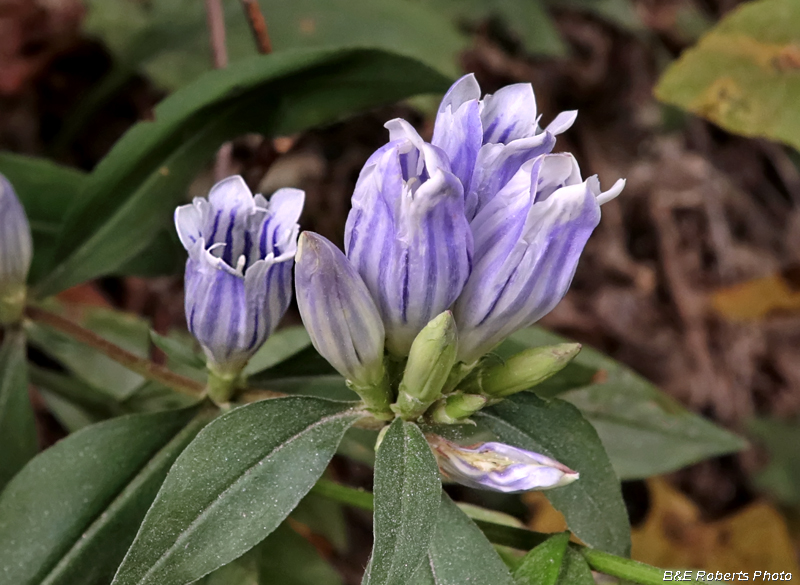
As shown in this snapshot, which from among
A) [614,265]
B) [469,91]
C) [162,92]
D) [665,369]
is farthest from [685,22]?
[469,91]

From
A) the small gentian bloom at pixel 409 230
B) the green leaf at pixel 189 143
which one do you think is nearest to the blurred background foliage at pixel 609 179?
the green leaf at pixel 189 143

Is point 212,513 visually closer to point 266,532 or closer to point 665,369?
point 266,532

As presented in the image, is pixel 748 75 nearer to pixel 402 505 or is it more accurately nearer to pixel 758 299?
pixel 758 299

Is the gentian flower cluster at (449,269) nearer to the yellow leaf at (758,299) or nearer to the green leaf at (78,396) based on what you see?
the green leaf at (78,396)

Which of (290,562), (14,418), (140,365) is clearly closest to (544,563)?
(290,562)

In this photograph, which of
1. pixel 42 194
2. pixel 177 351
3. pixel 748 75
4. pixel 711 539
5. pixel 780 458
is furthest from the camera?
pixel 780 458

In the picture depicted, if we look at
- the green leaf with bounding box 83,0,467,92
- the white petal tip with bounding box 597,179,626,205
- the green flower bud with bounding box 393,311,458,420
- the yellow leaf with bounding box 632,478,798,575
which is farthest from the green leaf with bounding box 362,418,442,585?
the yellow leaf with bounding box 632,478,798,575
